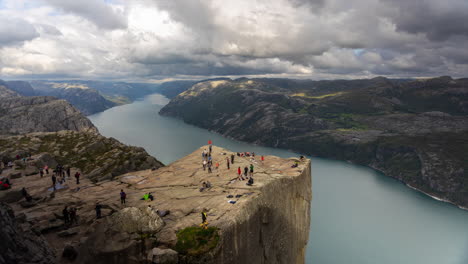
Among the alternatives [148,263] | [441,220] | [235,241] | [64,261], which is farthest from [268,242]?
[441,220]

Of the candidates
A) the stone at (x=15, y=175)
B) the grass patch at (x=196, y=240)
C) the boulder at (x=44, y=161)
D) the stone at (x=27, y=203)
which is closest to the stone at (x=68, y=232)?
the stone at (x=27, y=203)

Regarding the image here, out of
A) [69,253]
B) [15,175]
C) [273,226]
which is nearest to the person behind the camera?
[69,253]

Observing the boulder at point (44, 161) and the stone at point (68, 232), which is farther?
the boulder at point (44, 161)

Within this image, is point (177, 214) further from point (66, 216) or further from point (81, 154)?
point (81, 154)

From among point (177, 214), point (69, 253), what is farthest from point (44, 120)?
point (177, 214)

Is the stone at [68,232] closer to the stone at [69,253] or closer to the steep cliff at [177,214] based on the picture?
the steep cliff at [177,214]

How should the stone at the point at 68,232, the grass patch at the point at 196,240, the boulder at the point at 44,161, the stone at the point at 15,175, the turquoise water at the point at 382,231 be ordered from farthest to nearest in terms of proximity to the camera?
the turquoise water at the point at 382,231 < the boulder at the point at 44,161 < the stone at the point at 15,175 < the stone at the point at 68,232 < the grass patch at the point at 196,240
